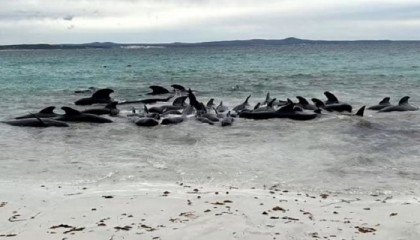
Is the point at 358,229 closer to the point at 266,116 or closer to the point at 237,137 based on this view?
the point at 237,137

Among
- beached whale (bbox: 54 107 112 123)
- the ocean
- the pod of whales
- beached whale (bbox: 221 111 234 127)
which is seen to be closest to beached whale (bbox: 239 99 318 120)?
the pod of whales

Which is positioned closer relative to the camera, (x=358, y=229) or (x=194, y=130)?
(x=358, y=229)

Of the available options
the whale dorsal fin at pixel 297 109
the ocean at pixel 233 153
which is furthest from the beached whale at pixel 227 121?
the whale dorsal fin at pixel 297 109

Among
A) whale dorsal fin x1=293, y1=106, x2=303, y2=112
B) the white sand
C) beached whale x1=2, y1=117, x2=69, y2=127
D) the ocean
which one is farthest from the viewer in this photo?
whale dorsal fin x1=293, y1=106, x2=303, y2=112

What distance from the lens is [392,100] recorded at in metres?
24.0

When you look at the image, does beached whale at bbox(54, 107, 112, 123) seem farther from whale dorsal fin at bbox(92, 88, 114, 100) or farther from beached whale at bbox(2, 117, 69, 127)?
whale dorsal fin at bbox(92, 88, 114, 100)

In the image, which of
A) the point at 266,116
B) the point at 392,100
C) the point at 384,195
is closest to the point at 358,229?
the point at 384,195

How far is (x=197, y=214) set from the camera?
7539 mm

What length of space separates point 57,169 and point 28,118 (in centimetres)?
692

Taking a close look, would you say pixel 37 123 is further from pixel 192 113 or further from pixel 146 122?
pixel 192 113

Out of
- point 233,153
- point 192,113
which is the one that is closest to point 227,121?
point 192,113

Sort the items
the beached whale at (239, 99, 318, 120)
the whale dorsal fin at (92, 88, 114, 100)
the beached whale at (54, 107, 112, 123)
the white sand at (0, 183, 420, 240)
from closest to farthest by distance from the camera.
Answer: the white sand at (0, 183, 420, 240), the beached whale at (54, 107, 112, 123), the beached whale at (239, 99, 318, 120), the whale dorsal fin at (92, 88, 114, 100)

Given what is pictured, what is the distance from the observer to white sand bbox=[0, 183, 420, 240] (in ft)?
22.2

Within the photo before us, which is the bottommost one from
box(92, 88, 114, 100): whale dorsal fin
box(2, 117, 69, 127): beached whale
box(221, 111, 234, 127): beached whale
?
box(2, 117, 69, 127): beached whale
